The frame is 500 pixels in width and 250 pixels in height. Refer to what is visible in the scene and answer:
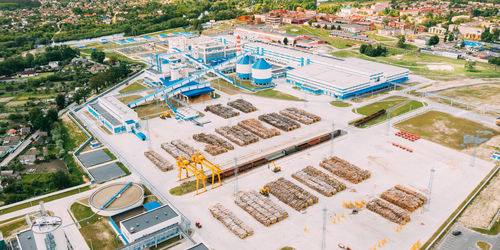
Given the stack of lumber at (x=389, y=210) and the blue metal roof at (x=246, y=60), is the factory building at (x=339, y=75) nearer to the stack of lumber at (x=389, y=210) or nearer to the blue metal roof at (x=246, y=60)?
the blue metal roof at (x=246, y=60)

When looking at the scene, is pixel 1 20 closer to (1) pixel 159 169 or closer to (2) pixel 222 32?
(2) pixel 222 32

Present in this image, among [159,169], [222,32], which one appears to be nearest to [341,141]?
[159,169]

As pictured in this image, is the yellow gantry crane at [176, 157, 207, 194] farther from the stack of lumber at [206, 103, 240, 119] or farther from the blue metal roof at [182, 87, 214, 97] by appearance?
the blue metal roof at [182, 87, 214, 97]

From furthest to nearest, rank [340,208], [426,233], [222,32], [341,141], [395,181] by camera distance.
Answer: [222,32]
[341,141]
[395,181]
[340,208]
[426,233]

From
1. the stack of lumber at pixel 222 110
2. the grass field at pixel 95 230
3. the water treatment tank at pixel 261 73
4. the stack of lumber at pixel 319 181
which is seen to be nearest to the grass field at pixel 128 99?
the stack of lumber at pixel 222 110

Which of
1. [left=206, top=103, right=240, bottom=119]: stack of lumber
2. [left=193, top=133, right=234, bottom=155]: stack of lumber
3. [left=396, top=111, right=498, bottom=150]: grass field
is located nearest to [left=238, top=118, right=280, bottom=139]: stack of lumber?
[left=206, top=103, right=240, bottom=119]: stack of lumber

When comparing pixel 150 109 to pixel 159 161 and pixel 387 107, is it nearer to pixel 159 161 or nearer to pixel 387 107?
pixel 159 161
